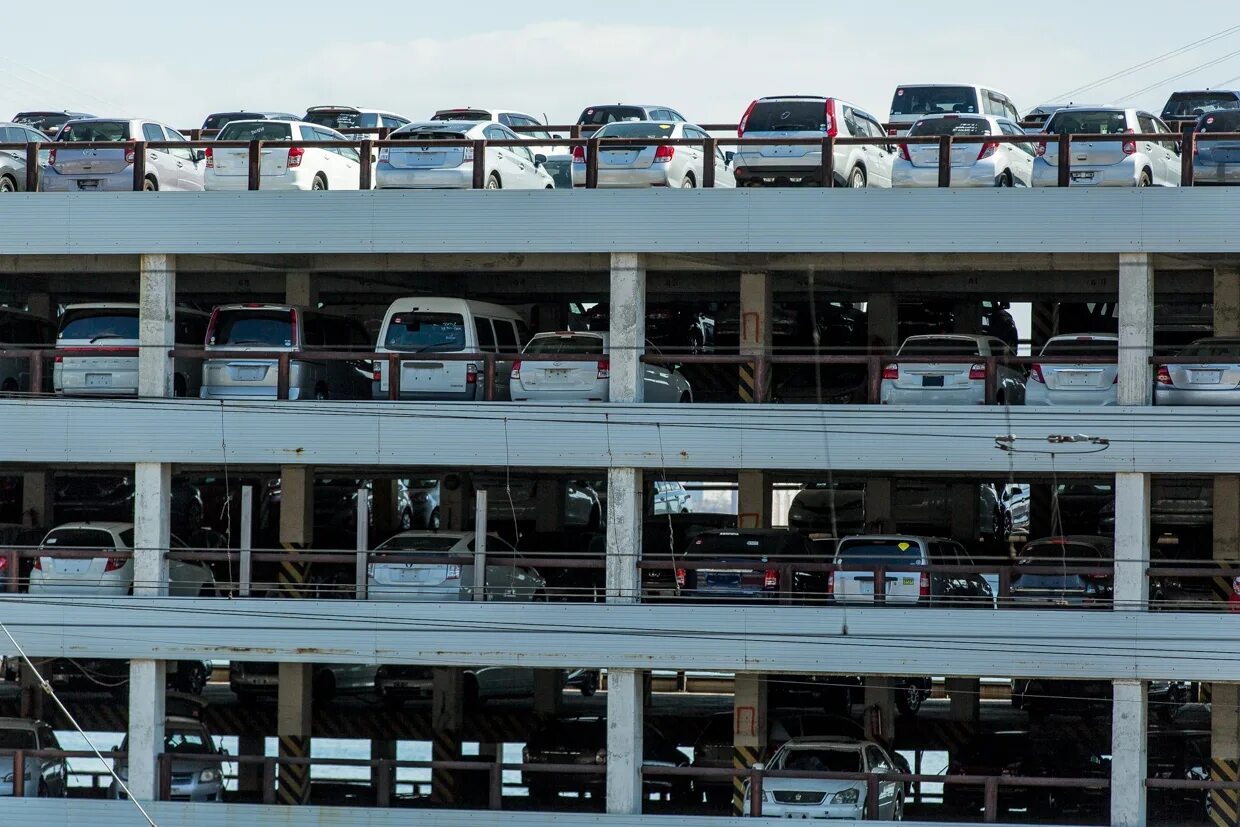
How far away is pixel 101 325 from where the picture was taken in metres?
29.5

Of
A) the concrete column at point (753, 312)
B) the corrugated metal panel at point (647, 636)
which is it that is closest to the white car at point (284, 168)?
the concrete column at point (753, 312)

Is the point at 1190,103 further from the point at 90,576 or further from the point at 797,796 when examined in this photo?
the point at 90,576

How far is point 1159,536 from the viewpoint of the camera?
3512 cm

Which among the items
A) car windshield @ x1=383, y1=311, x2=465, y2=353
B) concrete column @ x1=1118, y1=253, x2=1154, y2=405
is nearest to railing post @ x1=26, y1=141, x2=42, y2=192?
car windshield @ x1=383, y1=311, x2=465, y2=353

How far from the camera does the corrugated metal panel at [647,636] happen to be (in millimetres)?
26109

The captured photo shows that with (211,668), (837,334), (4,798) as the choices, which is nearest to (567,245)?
(837,334)

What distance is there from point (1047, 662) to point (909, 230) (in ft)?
19.6

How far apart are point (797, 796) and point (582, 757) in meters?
3.94

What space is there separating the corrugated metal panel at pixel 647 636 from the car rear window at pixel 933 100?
1449 cm

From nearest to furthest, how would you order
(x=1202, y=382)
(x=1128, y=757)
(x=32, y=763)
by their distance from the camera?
(x=1128, y=757)
(x=1202, y=382)
(x=32, y=763)

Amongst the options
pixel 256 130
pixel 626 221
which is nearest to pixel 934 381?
pixel 626 221

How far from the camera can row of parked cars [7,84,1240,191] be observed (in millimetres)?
29188

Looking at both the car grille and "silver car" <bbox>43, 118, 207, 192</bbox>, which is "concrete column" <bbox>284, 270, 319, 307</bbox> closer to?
"silver car" <bbox>43, 118, 207, 192</bbox>

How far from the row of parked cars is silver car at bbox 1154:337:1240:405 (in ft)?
10.2
